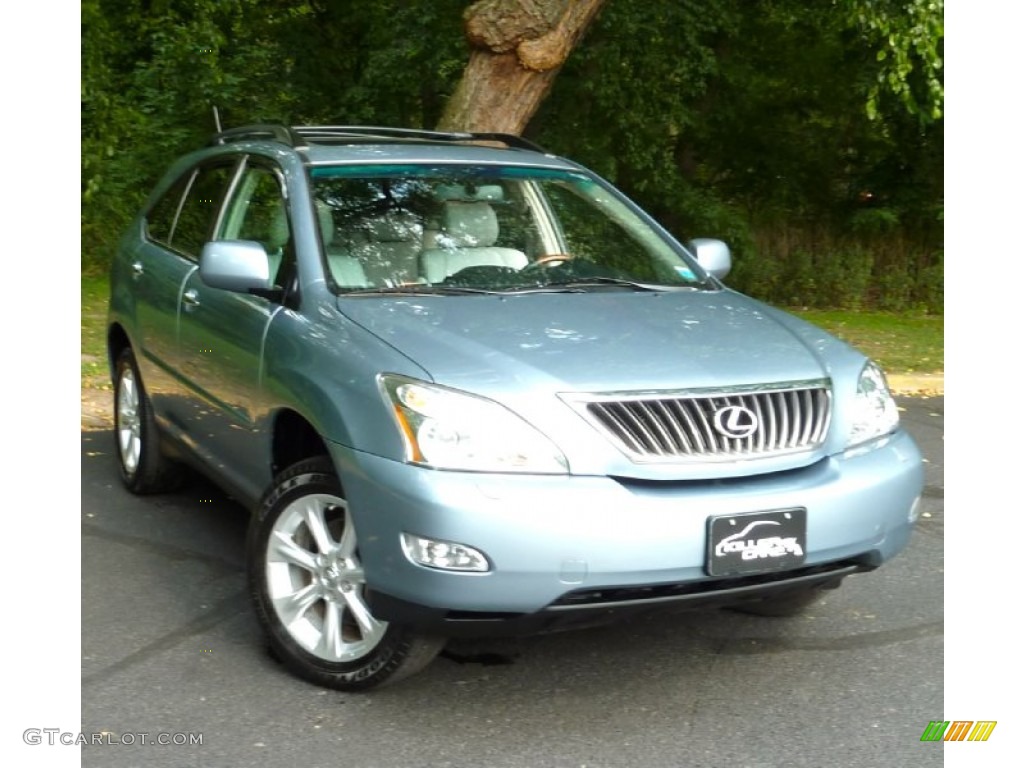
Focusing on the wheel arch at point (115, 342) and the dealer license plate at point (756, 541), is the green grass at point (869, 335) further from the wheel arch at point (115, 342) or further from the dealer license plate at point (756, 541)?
the dealer license plate at point (756, 541)

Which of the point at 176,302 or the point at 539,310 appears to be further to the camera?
the point at 176,302

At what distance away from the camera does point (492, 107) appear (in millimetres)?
11047

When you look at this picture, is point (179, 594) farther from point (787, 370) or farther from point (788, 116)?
point (788, 116)

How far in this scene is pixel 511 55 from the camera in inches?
427

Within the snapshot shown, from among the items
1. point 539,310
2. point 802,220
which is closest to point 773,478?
point 539,310

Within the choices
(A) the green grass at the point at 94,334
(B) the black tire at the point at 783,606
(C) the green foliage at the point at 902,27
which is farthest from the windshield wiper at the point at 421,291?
(C) the green foliage at the point at 902,27

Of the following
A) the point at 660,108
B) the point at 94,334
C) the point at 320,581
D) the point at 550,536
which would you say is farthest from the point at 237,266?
the point at 660,108

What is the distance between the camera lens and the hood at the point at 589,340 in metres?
3.99

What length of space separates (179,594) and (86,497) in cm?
164

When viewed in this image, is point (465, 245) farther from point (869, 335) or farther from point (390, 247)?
point (869, 335)

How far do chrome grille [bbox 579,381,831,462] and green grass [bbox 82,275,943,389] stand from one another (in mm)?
6077

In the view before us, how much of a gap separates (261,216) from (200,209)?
834 millimetres

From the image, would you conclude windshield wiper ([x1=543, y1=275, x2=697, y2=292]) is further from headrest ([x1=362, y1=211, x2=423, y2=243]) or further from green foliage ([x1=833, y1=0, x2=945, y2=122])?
green foliage ([x1=833, y1=0, x2=945, y2=122])
